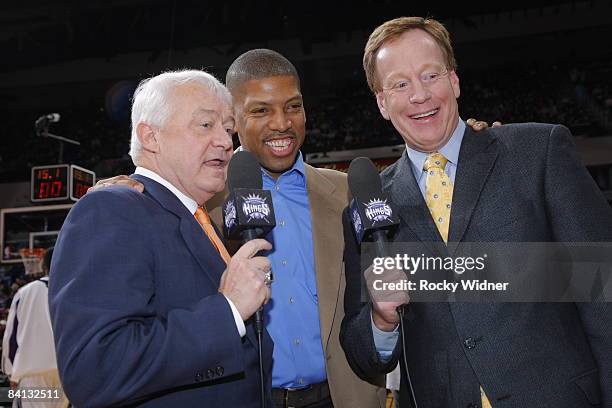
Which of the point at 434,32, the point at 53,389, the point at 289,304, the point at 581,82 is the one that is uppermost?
the point at 581,82

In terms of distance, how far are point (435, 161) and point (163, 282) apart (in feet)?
2.67

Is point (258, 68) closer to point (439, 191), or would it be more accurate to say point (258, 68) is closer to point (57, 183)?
point (439, 191)

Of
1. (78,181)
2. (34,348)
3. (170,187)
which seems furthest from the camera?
(78,181)

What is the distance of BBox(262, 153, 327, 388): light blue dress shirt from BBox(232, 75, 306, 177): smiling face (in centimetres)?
11

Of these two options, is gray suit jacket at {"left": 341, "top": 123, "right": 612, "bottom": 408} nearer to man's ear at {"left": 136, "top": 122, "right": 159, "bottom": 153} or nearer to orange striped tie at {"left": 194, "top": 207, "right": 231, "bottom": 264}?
orange striped tie at {"left": 194, "top": 207, "right": 231, "bottom": 264}

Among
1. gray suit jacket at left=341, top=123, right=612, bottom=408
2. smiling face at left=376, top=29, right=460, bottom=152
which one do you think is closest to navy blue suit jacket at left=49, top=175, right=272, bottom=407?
gray suit jacket at left=341, top=123, right=612, bottom=408

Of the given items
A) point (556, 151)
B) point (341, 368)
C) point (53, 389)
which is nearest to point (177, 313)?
point (341, 368)

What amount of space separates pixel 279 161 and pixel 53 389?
343cm

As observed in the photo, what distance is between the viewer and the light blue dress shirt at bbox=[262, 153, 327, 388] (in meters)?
2.05

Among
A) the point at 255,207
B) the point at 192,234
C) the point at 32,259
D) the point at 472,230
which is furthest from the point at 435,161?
the point at 32,259

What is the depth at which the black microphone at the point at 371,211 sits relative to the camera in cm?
152

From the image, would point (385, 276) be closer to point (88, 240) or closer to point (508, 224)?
point (508, 224)

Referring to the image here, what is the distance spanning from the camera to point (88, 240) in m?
1.36

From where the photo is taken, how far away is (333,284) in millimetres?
2105
